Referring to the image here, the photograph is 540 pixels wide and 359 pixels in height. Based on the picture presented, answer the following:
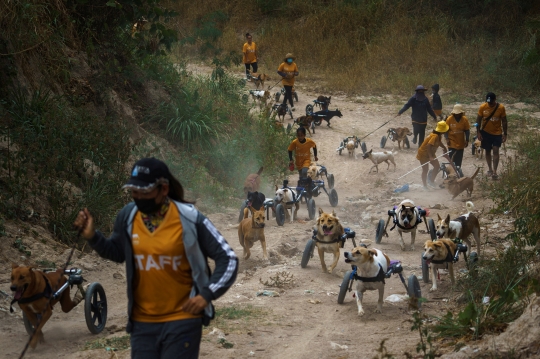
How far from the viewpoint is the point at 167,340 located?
13.5ft

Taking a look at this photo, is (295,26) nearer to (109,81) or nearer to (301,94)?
(301,94)

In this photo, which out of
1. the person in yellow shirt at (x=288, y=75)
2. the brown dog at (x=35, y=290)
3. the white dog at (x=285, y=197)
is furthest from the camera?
the person in yellow shirt at (x=288, y=75)

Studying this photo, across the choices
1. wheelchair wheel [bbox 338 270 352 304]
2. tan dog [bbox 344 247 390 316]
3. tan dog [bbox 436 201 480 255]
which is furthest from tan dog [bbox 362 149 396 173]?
tan dog [bbox 344 247 390 316]

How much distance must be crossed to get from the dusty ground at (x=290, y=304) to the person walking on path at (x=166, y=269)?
293 cm

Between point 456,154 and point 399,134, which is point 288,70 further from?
point 456,154

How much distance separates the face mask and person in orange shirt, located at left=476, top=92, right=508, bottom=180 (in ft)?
43.4

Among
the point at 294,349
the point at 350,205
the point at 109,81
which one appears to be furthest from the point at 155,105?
the point at 294,349

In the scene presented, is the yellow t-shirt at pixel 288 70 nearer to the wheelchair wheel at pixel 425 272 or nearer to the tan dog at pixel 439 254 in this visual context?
the wheelchair wheel at pixel 425 272

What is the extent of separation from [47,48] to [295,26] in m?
20.9

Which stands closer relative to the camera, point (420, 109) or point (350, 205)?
point (350, 205)

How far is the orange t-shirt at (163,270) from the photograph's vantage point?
4164 millimetres

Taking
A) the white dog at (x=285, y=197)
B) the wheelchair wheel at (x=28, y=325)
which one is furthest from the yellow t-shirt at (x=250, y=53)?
the wheelchair wheel at (x=28, y=325)

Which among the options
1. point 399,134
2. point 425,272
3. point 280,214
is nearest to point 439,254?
point 425,272

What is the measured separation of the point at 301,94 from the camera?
26969 millimetres
